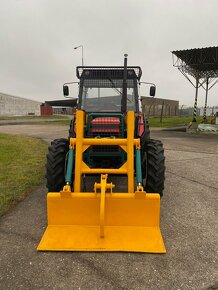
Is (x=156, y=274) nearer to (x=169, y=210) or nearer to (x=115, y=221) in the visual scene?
(x=115, y=221)

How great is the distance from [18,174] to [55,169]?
2386mm

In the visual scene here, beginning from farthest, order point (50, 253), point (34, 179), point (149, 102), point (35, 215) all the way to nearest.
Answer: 1. point (149, 102)
2. point (34, 179)
3. point (35, 215)
4. point (50, 253)

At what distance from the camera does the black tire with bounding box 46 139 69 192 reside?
395 centimetres

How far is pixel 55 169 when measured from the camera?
396 cm

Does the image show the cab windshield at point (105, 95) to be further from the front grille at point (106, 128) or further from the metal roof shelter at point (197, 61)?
the metal roof shelter at point (197, 61)

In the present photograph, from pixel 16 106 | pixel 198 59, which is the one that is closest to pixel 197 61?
pixel 198 59

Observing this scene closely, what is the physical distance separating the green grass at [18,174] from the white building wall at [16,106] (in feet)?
145

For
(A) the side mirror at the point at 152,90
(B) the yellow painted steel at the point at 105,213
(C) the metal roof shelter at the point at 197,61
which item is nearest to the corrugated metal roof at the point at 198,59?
(C) the metal roof shelter at the point at 197,61

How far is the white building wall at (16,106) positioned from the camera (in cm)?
4949

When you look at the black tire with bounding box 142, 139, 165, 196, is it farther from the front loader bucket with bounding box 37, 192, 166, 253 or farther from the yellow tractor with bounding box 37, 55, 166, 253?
the front loader bucket with bounding box 37, 192, 166, 253

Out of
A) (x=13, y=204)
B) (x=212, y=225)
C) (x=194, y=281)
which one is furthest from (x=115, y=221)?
(x=13, y=204)

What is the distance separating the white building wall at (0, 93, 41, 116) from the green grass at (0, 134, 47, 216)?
44.2 m

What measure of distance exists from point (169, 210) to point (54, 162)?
199cm

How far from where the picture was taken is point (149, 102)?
3859 cm
